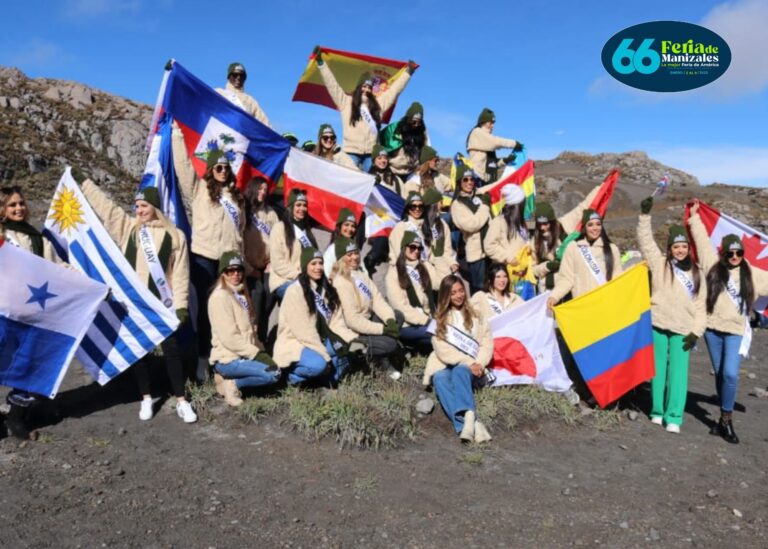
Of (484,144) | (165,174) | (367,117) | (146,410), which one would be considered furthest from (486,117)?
(146,410)

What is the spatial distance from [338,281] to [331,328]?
0.63 m

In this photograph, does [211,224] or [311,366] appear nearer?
[311,366]

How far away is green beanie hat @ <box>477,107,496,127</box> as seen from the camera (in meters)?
11.5

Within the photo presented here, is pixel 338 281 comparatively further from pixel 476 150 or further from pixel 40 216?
pixel 40 216

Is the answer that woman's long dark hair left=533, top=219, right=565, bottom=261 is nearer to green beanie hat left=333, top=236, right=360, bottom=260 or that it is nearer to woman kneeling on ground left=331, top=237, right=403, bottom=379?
woman kneeling on ground left=331, top=237, right=403, bottom=379

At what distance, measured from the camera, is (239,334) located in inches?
275

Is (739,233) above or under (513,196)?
under

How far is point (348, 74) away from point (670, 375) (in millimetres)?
7987

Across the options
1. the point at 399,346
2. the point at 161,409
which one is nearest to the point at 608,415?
the point at 399,346

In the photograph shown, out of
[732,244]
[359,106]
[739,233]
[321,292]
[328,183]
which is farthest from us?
[359,106]

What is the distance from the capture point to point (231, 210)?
25.3ft

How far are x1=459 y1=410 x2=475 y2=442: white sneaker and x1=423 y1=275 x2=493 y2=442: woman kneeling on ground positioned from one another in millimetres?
207

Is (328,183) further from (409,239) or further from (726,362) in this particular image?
(726,362)

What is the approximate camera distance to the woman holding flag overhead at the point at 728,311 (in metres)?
7.27
